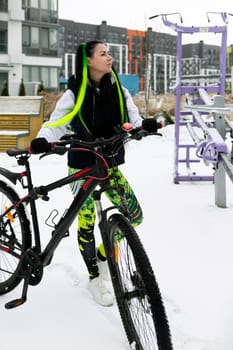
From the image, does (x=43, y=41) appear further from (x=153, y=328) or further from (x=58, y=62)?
(x=153, y=328)

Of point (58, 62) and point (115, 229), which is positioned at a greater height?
point (58, 62)

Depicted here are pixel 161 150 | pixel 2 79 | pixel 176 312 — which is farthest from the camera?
pixel 2 79

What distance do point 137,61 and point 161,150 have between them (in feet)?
351

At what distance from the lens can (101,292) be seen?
119 inches

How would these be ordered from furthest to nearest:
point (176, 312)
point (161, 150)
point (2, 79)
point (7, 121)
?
1. point (2, 79)
2. point (7, 121)
3. point (161, 150)
4. point (176, 312)

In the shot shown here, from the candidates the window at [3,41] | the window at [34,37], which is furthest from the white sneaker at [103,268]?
the window at [34,37]

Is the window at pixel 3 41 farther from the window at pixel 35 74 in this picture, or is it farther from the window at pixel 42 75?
the window at pixel 35 74

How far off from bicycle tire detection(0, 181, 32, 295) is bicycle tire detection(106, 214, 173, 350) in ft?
2.50

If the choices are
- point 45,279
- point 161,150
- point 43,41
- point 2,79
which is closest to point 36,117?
point 161,150

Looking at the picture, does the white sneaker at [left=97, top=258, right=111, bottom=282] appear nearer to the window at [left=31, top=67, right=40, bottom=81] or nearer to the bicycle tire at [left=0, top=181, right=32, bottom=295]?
the bicycle tire at [left=0, top=181, right=32, bottom=295]

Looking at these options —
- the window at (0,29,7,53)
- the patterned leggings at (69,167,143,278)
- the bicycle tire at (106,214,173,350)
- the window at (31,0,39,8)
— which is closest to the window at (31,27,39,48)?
the window at (31,0,39,8)

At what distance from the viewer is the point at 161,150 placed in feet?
34.1

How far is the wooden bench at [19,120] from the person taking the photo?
34.0ft

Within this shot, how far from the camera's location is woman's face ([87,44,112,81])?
2867 millimetres
